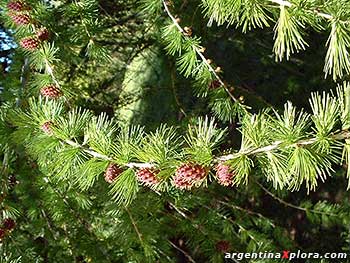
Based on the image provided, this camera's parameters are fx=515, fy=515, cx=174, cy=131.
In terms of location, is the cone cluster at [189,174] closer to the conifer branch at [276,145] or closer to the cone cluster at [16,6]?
the conifer branch at [276,145]

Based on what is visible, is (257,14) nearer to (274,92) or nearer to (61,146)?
(61,146)

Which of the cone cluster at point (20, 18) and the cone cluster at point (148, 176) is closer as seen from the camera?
the cone cluster at point (148, 176)

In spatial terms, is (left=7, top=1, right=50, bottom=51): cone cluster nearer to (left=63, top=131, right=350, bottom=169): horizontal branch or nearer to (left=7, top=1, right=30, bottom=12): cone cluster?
(left=7, top=1, right=30, bottom=12): cone cluster

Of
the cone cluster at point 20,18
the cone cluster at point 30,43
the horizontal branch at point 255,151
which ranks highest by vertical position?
the cone cluster at point 20,18

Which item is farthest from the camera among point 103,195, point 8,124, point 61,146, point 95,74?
point 95,74

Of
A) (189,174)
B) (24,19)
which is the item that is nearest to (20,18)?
(24,19)

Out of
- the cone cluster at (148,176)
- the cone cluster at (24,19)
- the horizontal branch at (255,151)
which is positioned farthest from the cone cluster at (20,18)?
the cone cluster at (148,176)

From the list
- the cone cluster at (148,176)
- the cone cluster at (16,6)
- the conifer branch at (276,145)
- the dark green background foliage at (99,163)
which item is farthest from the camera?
the cone cluster at (16,6)

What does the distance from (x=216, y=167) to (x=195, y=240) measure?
833 mm

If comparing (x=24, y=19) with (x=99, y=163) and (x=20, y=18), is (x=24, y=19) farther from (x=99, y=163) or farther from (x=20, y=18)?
(x=99, y=163)

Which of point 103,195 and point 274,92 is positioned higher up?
point 274,92

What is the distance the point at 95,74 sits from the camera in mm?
2930

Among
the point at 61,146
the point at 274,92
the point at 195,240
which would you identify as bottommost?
the point at 195,240

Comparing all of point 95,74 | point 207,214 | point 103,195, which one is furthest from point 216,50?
point 103,195
